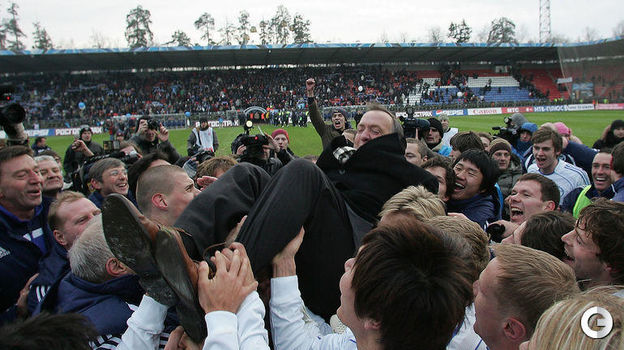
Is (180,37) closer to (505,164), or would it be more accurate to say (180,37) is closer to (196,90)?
(196,90)

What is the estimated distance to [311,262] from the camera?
2.11 meters

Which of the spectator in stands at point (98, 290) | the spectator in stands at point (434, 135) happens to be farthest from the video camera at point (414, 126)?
the spectator in stands at point (98, 290)

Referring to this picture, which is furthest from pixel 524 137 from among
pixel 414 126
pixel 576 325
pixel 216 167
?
pixel 576 325

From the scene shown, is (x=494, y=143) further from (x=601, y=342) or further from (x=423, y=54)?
(x=423, y=54)

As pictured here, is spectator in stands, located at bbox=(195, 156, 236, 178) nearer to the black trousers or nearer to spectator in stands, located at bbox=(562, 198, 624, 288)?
the black trousers

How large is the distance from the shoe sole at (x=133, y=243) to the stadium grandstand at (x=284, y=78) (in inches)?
1300

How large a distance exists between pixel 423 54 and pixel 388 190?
46580 millimetres

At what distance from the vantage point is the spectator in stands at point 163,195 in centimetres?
273

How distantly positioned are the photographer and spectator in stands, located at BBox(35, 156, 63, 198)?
200cm

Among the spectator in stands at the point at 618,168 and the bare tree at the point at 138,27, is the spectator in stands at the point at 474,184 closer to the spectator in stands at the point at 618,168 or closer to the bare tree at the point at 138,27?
the spectator in stands at the point at 618,168

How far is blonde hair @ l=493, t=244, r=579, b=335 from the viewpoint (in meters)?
1.59

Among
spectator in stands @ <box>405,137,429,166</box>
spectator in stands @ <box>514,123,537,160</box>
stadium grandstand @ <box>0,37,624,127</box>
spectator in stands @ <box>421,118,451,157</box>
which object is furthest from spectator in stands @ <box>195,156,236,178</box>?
stadium grandstand @ <box>0,37,624,127</box>

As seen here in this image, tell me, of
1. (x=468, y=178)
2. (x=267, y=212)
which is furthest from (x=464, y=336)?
(x=468, y=178)

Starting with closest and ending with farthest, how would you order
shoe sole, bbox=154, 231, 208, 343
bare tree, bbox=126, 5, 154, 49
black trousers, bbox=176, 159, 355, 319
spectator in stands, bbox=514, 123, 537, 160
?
shoe sole, bbox=154, 231, 208, 343 < black trousers, bbox=176, 159, 355, 319 < spectator in stands, bbox=514, 123, 537, 160 < bare tree, bbox=126, 5, 154, 49
